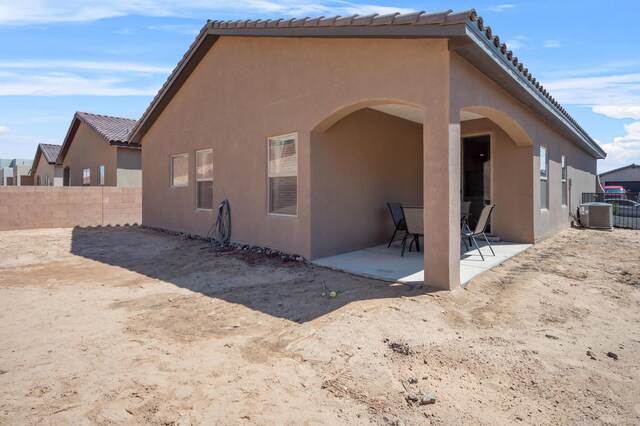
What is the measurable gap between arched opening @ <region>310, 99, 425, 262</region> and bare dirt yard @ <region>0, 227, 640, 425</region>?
1.17 metres

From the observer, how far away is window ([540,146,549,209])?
8930 mm

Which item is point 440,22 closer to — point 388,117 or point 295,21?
point 295,21

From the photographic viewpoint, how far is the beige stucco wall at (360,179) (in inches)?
254

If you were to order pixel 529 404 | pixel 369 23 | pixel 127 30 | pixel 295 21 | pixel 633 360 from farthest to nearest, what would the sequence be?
pixel 127 30 < pixel 295 21 < pixel 369 23 < pixel 633 360 < pixel 529 404

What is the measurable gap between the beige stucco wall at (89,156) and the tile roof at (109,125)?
0.39m

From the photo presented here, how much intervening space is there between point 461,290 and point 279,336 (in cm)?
247

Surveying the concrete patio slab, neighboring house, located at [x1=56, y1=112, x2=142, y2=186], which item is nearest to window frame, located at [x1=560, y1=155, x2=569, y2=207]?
the concrete patio slab

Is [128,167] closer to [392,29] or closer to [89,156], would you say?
[89,156]

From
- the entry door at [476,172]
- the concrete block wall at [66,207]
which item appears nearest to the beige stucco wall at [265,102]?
the concrete block wall at [66,207]

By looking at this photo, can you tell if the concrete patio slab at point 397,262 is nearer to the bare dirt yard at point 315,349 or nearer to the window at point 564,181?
the bare dirt yard at point 315,349

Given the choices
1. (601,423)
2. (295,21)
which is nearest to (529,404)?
(601,423)

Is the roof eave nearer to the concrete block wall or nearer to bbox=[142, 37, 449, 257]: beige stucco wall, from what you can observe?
bbox=[142, 37, 449, 257]: beige stucco wall

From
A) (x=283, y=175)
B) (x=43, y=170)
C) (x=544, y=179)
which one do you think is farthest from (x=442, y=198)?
(x=43, y=170)

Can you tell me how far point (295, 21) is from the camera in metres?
6.17
